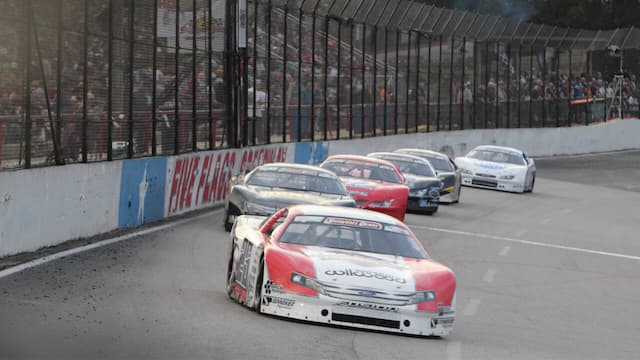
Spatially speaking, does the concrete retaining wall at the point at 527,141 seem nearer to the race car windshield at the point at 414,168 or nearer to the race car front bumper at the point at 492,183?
the race car front bumper at the point at 492,183

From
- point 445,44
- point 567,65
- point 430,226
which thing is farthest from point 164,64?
point 567,65

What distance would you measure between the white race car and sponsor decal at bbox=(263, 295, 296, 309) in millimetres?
26276

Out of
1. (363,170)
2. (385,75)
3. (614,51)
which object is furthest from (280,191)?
(614,51)

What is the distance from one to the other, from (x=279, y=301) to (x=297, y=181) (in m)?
9.29

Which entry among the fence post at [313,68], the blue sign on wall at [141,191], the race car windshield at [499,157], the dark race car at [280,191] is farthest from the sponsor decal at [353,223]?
the fence post at [313,68]

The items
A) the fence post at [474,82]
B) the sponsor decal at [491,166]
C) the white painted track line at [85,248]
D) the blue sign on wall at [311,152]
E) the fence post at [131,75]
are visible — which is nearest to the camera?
the white painted track line at [85,248]

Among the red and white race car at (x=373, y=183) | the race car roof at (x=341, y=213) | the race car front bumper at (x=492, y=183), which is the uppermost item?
the race car roof at (x=341, y=213)

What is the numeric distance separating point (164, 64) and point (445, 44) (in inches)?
1188

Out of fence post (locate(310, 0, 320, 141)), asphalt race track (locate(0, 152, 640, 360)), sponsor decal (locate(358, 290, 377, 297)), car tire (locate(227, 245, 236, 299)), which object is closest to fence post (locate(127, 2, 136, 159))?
asphalt race track (locate(0, 152, 640, 360))

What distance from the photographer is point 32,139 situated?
18594 mm

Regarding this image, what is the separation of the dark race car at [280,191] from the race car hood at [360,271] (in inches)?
292

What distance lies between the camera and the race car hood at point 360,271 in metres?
11.8

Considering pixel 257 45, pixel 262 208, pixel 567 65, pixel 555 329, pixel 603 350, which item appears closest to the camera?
pixel 603 350

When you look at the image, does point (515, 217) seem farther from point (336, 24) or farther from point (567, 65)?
point (567, 65)
